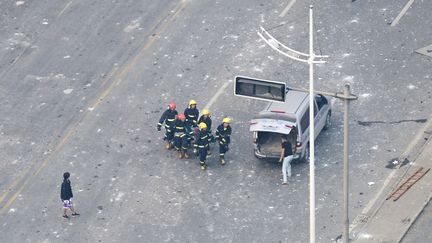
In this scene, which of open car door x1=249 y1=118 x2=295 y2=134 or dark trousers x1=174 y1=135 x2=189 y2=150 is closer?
open car door x1=249 y1=118 x2=295 y2=134

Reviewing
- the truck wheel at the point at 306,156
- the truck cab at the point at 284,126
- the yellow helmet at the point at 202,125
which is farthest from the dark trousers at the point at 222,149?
the truck wheel at the point at 306,156

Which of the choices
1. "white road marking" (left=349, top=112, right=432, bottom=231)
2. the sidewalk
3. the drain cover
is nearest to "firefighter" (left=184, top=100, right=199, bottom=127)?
"white road marking" (left=349, top=112, right=432, bottom=231)

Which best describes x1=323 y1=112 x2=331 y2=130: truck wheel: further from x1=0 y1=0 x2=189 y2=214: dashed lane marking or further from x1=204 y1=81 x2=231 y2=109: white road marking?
x1=0 y1=0 x2=189 y2=214: dashed lane marking

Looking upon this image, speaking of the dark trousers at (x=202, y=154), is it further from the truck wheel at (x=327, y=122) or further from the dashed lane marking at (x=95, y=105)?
the dashed lane marking at (x=95, y=105)

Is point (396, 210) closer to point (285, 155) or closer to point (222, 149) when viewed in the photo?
point (285, 155)

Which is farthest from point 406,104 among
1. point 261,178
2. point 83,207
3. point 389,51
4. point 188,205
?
point 83,207

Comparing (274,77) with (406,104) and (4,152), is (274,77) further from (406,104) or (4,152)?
(4,152)
